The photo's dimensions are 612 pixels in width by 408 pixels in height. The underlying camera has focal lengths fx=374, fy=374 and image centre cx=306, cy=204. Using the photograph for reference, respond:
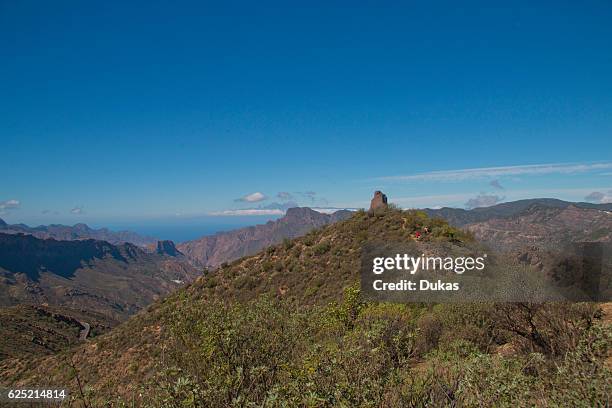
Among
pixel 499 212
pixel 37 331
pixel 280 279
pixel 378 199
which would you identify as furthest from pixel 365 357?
pixel 499 212

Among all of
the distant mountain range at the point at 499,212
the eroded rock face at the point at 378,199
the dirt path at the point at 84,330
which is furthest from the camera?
the distant mountain range at the point at 499,212

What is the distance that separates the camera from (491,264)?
16.8 metres

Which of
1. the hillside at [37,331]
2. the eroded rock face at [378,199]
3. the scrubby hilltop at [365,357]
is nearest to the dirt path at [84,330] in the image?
the hillside at [37,331]

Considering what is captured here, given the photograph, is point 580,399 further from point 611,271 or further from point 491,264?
point 491,264

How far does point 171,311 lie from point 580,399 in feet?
27.7

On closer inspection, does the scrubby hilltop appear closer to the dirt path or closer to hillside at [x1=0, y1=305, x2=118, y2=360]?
hillside at [x1=0, y1=305, x2=118, y2=360]

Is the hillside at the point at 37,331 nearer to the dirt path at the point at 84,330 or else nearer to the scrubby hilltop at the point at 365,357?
the dirt path at the point at 84,330

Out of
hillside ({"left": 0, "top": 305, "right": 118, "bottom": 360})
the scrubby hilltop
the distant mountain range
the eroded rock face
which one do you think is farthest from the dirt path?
the scrubby hilltop

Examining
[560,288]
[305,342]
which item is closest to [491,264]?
[560,288]

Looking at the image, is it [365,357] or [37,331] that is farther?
[37,331]

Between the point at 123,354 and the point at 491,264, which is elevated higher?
the point at 491,264

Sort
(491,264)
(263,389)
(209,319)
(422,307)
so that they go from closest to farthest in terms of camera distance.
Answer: (263,389)
(209,319)
(491,264)
(422,307)

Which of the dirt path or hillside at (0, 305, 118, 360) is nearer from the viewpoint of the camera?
hillside at (0, 305, 118, 360)

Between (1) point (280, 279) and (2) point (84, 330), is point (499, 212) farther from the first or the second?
(2) point (84, 330)
